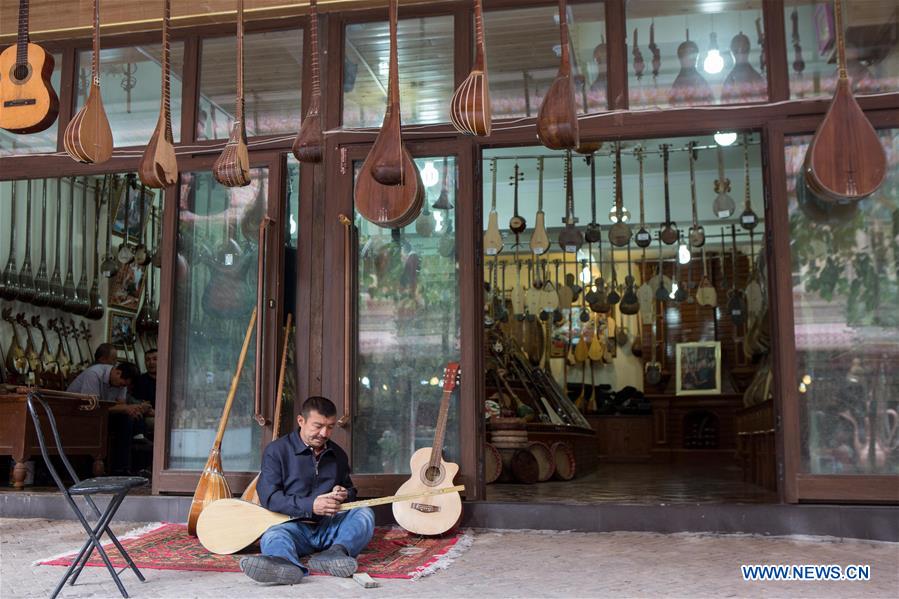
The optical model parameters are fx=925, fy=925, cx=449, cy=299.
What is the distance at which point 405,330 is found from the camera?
5672 millimetres

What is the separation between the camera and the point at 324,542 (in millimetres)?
4297

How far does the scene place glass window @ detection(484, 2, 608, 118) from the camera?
5648 millimetres

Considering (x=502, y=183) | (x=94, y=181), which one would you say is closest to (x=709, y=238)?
(x=502, y=183)

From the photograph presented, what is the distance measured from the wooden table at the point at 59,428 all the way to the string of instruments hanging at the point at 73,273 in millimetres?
1071

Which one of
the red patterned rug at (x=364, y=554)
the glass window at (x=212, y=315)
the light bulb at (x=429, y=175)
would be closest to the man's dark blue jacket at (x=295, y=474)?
the red patterned rug at (x=364, y=554)

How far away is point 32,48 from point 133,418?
4.15 m

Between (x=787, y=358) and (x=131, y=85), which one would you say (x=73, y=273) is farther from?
(x=787, y=358)

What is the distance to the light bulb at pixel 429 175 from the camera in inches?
226

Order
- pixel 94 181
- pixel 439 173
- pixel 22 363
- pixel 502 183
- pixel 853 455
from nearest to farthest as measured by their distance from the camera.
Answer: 1. pixel 853 455
2. pixel 439 173
3. pixel 22 363
4. pixel 94 181
5. pixel 502 183

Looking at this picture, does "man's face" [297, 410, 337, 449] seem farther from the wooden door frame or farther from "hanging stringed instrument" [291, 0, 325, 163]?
the wooden door frame

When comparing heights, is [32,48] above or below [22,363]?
above

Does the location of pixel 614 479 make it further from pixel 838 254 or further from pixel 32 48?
pixel 32 48

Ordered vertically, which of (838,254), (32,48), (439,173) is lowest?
(838,254)

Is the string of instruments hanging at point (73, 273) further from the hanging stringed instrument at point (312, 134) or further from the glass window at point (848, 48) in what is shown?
the glass window at point (848, 48)
